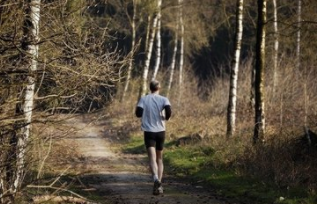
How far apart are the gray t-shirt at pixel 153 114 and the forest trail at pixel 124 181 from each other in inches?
48.6

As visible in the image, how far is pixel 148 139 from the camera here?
11047mm

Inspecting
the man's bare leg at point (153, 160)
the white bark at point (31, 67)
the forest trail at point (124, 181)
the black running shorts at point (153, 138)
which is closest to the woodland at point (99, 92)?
the white bark at point (31, 67)

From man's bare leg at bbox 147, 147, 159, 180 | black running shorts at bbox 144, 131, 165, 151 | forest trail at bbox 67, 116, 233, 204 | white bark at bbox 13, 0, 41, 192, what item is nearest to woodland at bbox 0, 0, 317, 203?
white bark at bbox 13, 0, 41, 192

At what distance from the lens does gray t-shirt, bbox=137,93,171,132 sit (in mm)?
11031

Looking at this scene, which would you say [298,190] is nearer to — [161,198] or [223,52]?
[161,198]

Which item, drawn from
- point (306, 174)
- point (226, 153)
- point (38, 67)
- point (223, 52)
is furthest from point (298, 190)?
point (223, 52)

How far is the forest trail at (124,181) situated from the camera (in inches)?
410

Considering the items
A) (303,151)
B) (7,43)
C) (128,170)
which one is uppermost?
(7,43)

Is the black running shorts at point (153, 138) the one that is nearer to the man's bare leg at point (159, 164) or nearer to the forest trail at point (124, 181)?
the man's bare leg at point (159, 164)

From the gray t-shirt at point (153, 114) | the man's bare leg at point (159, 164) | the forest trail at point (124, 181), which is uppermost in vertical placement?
the gray t-shirt at point (153, 114)

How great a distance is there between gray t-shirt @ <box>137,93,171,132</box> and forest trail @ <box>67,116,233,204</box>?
4.05 feet

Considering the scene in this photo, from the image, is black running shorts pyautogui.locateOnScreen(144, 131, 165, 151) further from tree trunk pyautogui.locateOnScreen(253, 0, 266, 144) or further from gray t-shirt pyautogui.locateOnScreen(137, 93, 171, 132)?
tree trunk pyautogui.locateOnScreen(253, 0, 266, 144)

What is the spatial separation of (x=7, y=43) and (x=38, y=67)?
96 cm

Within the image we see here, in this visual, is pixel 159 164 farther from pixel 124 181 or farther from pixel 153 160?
pixel 124 181
